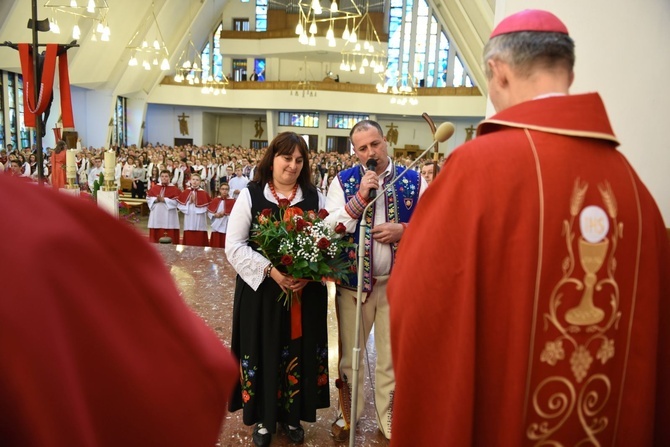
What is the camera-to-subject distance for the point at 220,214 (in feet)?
29.9

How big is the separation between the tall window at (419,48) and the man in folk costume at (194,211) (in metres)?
22.2

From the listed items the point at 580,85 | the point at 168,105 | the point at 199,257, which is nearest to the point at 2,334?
the point at 580,85

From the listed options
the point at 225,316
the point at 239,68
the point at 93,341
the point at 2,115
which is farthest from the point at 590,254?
the point at 239,68

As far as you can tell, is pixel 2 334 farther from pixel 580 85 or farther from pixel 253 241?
pixel 580 85

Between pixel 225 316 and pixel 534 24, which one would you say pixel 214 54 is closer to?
pixel 225 316

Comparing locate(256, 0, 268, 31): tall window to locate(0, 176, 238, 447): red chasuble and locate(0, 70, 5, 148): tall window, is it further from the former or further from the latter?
locate(0, 176, 238, 447): red chasuble

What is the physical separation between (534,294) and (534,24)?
776 mm

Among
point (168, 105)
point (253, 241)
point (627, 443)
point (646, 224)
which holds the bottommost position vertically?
point (627, 443)

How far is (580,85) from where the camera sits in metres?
A: 3.78

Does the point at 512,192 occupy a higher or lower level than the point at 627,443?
higher

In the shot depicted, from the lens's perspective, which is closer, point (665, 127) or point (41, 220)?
point (41, 220)

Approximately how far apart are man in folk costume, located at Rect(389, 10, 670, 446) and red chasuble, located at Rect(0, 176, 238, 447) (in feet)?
2.84

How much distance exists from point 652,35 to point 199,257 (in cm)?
675

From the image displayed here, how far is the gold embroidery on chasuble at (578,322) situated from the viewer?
4.86ft
